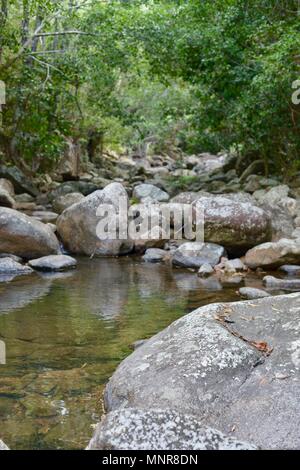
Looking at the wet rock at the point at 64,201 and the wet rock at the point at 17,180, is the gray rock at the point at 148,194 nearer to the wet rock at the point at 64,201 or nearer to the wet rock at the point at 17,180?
the wet rock at the point at 64,201

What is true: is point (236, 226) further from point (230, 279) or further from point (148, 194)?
point (148, 194)

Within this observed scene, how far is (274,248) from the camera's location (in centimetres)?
1007

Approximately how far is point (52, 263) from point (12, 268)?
0.69 meters

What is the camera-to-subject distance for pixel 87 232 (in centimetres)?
1123

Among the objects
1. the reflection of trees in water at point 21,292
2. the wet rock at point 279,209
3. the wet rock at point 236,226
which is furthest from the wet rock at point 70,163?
the reflection of trees in water at point 21,292

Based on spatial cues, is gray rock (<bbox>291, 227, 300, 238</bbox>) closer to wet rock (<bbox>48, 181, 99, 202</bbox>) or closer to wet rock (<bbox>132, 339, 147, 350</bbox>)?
wet rock (<bbox>132, 339, 147, 350</bbox>)

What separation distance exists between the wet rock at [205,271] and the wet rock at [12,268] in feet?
9.46

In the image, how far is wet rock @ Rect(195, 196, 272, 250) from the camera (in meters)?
10.9

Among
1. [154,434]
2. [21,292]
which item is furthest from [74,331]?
[154,434]

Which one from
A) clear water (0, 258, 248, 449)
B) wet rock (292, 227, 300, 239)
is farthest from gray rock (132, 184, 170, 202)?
clear water (0, 258, 248, 449)

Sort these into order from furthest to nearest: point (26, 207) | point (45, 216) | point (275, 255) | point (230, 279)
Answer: point (26, 207) < point (45, 216) < point (275, 255) < point (230, 279)

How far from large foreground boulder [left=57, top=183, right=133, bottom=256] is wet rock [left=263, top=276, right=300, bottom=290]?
3.50 metres
